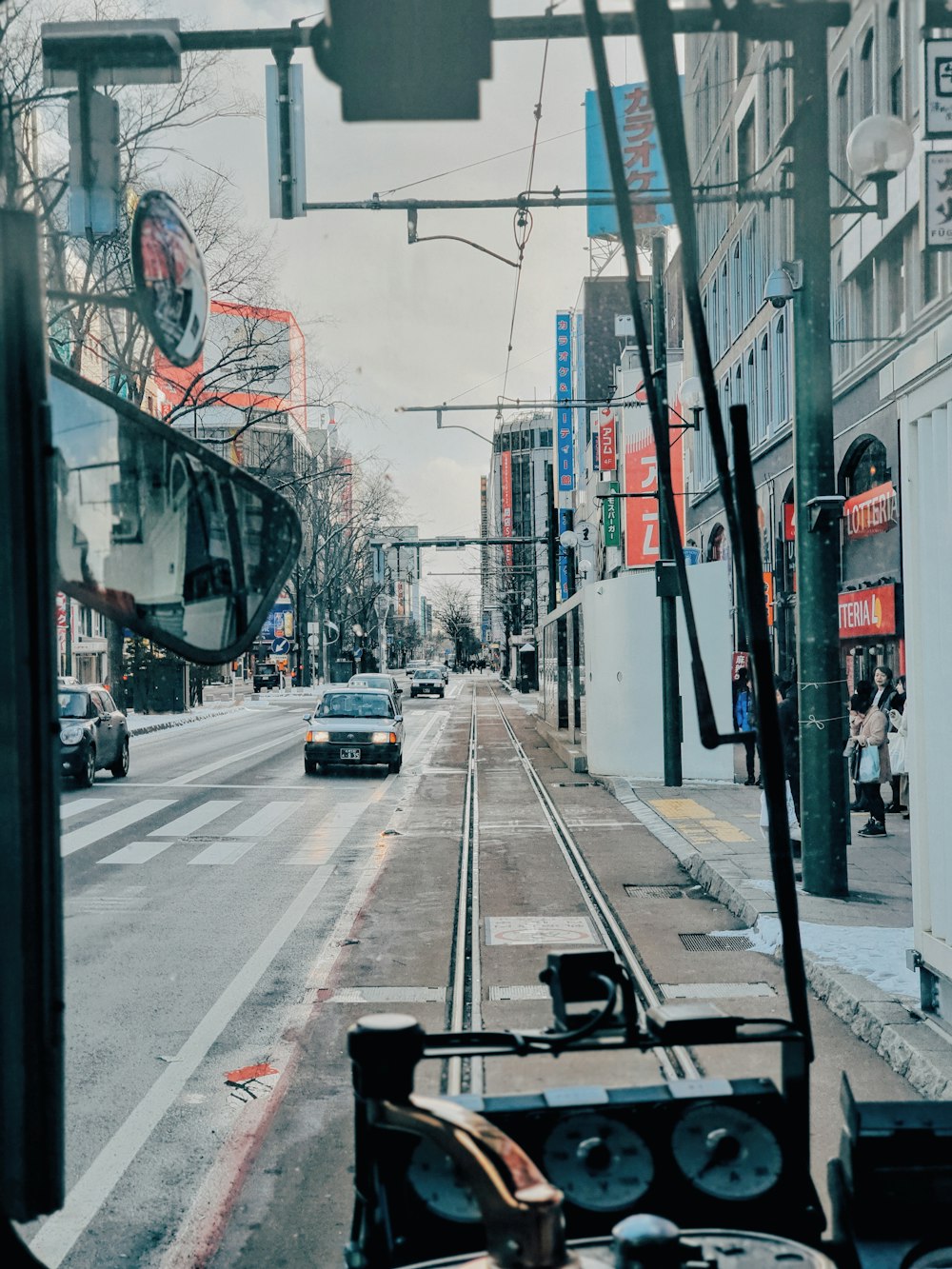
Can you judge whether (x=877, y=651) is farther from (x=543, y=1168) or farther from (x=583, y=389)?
(x=583, y=389)

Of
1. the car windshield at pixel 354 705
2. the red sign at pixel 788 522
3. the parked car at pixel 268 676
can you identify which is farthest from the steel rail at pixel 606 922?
the parked car at pixel 268 676

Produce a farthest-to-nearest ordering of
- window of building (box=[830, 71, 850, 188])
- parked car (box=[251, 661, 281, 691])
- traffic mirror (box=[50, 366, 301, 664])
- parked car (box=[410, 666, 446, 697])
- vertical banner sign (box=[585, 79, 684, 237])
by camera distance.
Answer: parked car (box=[251, 661, 281, 691]) < parked car (box=[410, 666, 446, 697]) < vertical banner sign (box=[585, 79, 684, 237]) < window of building (box=[830, 71, 850, 188]) < traffic mirror (box=[50, 366, 301, 664])

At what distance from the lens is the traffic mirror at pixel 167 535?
7.29ft

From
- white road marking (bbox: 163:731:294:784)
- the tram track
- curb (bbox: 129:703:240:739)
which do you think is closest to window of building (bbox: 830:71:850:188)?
the tram track

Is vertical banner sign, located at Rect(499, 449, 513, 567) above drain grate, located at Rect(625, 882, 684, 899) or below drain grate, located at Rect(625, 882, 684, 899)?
above

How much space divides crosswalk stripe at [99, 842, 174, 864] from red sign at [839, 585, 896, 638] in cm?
945

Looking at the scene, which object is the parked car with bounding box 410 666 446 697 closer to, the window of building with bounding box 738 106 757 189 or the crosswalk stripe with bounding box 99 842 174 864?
the window of building with bounding box 738 106 757 189

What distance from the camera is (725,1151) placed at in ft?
8.15

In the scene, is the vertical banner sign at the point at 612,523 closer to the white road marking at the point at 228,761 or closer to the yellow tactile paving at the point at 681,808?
the white road marking at the point at 228,761

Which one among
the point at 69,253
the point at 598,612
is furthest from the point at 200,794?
the point at 69,253

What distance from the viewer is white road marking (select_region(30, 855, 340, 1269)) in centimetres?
434

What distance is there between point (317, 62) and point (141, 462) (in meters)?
0.96

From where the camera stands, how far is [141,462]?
230 cm

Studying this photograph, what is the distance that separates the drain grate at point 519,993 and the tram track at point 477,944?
0.09 metres
